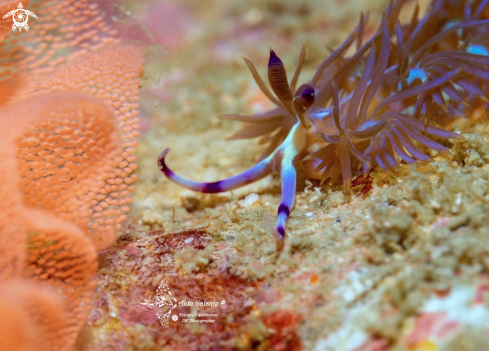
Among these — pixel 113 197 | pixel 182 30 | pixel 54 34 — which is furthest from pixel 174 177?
pixel 182 30

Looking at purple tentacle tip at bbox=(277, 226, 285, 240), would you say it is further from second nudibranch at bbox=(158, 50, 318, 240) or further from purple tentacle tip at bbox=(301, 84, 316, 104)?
purple tentacle tip at bbox=(301, 84, 316, 104)

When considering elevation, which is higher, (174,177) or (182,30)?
(182,30)

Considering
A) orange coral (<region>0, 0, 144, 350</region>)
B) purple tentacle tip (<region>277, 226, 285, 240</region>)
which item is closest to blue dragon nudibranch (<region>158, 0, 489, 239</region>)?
purple tentacle tip (<region>277, 226, 285, 240</region>)

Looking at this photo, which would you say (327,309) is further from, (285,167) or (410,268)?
(285,167)

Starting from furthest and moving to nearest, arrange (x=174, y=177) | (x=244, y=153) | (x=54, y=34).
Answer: (x=244, y=153)
(x=174, y=177)
(x=54, y=34)

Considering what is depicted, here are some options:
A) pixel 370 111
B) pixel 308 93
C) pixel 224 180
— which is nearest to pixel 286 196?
pixel 224 180

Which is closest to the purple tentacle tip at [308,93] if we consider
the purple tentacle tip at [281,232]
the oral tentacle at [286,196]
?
the oral tentacle at [286,196]

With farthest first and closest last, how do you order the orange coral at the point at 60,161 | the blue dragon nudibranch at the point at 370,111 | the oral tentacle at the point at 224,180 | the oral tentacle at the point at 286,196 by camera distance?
the oral tentacle at the point at 224,180
the blue dragon nudibranch at the point at 370,111
the oral tentacle at the point at 286,196
the orange coral at the point at 60,161

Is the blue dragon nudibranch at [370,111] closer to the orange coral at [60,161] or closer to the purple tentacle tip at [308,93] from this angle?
the purple tentacle tip at [308,93]
